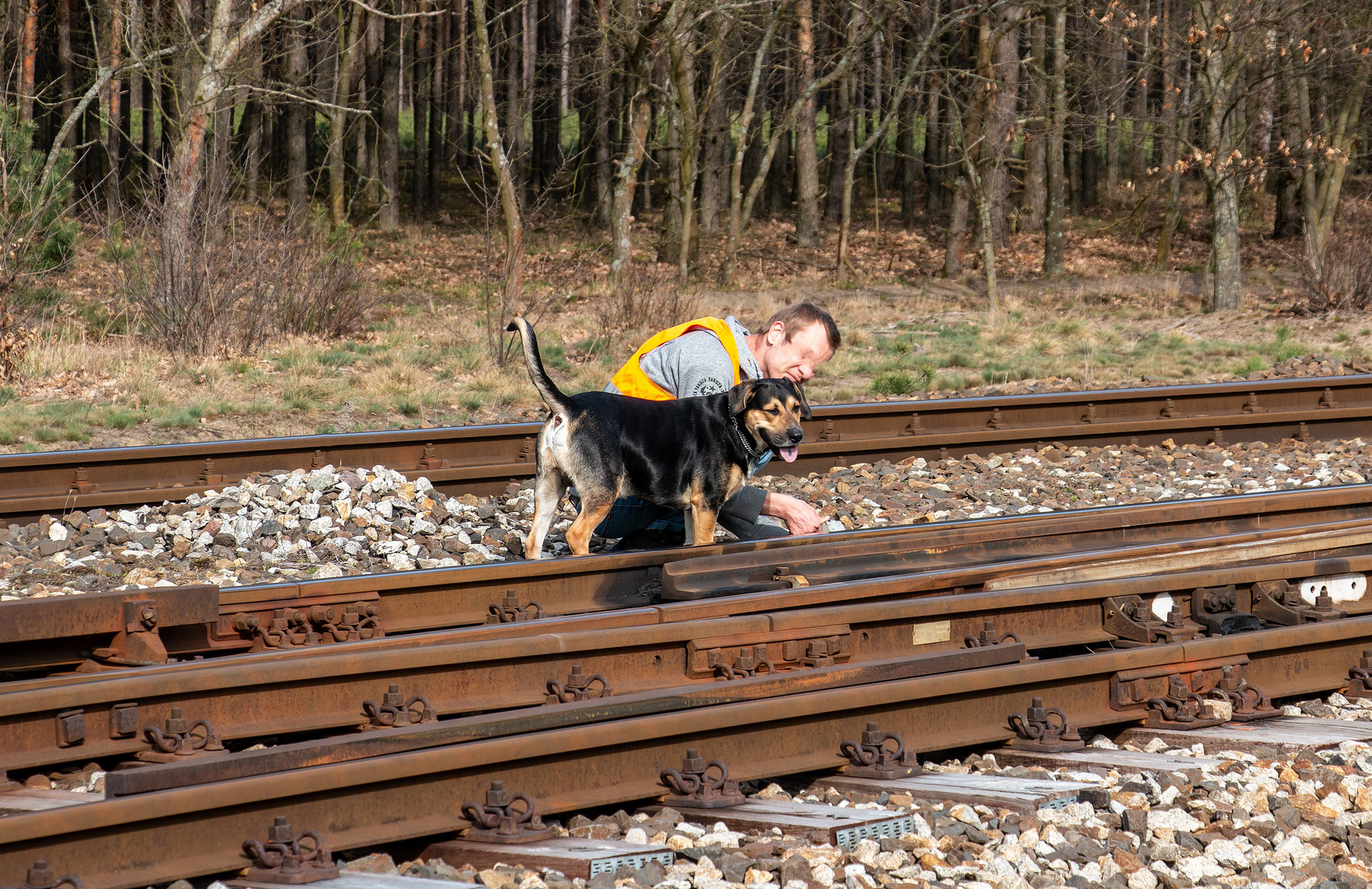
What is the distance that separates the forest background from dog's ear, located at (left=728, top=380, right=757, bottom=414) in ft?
20.5

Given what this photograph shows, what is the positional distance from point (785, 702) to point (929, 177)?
39.5m

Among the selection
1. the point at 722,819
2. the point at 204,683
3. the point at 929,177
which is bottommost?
the point at 722,819

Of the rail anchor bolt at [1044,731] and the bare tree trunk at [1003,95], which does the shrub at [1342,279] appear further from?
the rail anchor bolt at [1044,731]

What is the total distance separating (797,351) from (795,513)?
0.84m

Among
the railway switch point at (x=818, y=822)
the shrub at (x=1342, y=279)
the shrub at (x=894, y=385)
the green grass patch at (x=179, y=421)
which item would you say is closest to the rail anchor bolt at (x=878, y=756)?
the railway switch point at (x=818, y=822)

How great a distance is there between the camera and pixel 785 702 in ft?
13.9

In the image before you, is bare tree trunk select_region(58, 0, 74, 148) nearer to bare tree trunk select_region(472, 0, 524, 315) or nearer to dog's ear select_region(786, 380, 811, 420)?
bare tree trunk select_region(472, 0, 524, 315)

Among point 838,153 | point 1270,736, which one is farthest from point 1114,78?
point 1270,736

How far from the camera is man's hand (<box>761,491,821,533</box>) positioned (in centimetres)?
689

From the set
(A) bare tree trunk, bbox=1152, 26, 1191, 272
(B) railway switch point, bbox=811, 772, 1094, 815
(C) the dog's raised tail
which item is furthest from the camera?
(A) bare tree trunk, bbox=1152, 26, 1191, 272

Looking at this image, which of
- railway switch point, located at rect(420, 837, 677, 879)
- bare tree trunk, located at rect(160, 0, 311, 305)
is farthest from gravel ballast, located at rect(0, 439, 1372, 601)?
bare tree trunk, located at rect(160, 0, 311, 305)

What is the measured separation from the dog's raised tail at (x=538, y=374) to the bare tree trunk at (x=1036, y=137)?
2436 cm

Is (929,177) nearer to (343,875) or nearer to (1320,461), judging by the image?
(1320,461)

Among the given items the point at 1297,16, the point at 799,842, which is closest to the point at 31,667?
the point at 799,842
